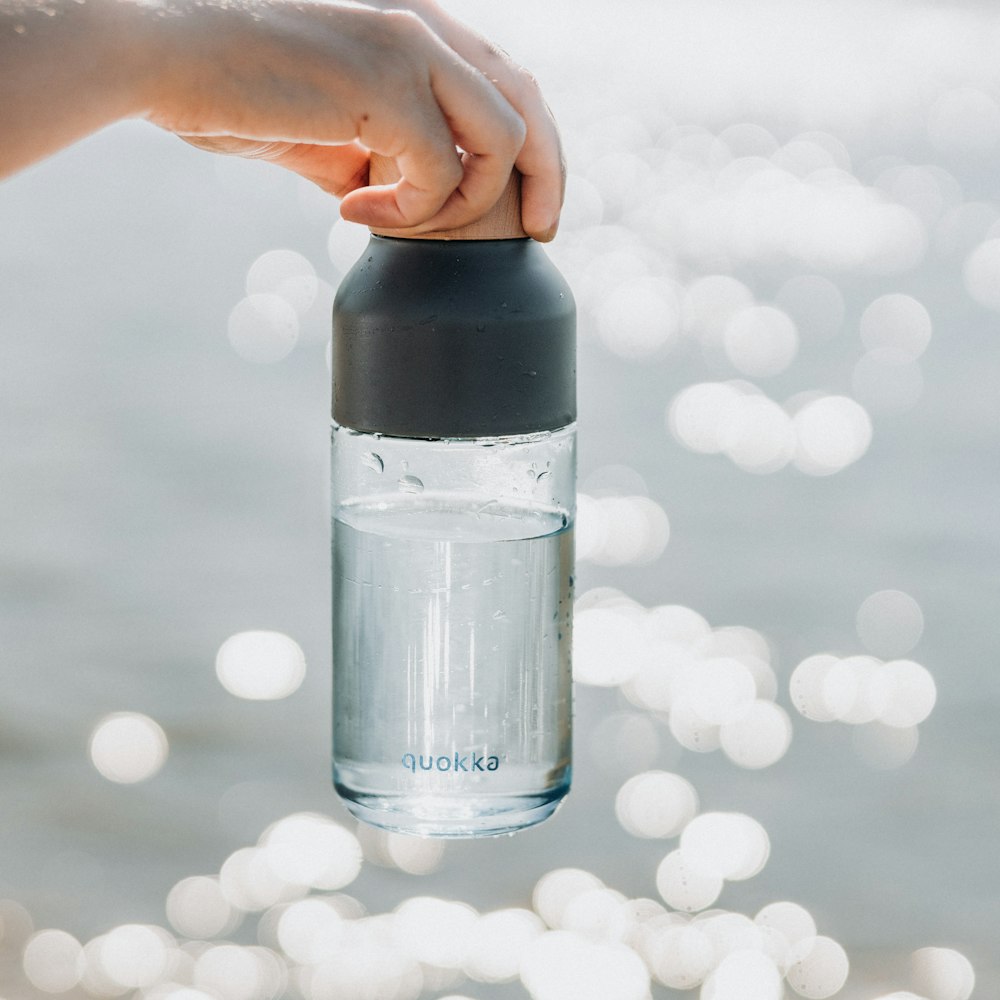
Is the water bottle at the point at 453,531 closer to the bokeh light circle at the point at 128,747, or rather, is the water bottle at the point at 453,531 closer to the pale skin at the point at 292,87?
the pale skin at the point at 292,87

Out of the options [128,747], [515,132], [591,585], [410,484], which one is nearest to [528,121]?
[515,132]

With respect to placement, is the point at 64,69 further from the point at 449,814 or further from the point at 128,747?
the point at 128,747

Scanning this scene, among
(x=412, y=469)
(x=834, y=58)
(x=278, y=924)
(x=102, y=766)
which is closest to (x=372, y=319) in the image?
(x=412, y=469)

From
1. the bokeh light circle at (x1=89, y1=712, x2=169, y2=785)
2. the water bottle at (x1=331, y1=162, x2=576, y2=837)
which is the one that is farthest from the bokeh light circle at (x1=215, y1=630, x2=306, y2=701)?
the water bottle at (x1=331, y1=162, x2=576, y2=837)

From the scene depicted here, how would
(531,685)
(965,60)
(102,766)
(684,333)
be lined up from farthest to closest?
(965,60) → (684,333) → (102,766) → (531,685)

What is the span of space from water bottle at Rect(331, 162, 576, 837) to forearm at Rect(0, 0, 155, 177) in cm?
26

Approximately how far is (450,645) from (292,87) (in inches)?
19.7

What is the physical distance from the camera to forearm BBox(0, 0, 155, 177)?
4.13 ft

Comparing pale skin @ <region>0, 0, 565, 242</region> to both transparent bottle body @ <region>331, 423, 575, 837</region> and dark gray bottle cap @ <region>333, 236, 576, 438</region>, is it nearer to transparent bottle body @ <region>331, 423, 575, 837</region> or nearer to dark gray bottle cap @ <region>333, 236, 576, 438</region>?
dark gray bottle cap @ <region>333, 236, 576, 438</region>

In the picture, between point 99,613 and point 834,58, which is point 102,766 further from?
point 834,58

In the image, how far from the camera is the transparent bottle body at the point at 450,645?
5.03 ft

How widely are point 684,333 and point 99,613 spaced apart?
5.44m

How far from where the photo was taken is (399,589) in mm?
1565

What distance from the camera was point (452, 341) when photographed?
141 cm
